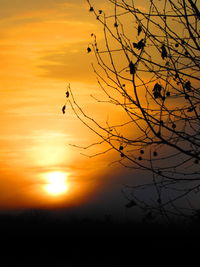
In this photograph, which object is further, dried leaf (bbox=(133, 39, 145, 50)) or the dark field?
the dark field

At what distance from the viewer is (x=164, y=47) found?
6758mm

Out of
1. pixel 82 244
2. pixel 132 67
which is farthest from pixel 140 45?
pixel 82 244

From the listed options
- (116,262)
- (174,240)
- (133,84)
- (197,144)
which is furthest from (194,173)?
(116,262)

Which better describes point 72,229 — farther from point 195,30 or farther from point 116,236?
point 195,30

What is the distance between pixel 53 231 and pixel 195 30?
30.0 feet

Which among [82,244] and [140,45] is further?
[82,244]

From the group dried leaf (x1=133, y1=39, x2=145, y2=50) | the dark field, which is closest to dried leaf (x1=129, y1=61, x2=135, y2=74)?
dried leaf (x1=133, y1=39, x2=145, y2=50)

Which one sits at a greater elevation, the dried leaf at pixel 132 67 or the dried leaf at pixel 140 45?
the dried leaf at pixel 140 45

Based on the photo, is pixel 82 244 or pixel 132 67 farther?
pixel 82 244

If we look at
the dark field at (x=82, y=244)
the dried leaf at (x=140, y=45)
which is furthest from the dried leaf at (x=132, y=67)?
the dark field at (x=82, y=244)

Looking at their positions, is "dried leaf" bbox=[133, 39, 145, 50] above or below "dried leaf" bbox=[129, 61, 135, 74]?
above

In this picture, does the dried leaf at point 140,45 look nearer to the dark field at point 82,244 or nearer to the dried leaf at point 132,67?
the dried leaf at point 132,67

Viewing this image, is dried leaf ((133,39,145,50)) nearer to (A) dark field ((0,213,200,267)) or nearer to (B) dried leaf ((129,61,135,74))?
(B) dried leaf ((129,61,135,74))

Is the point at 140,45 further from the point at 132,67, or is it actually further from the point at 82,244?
the point at 82,244
